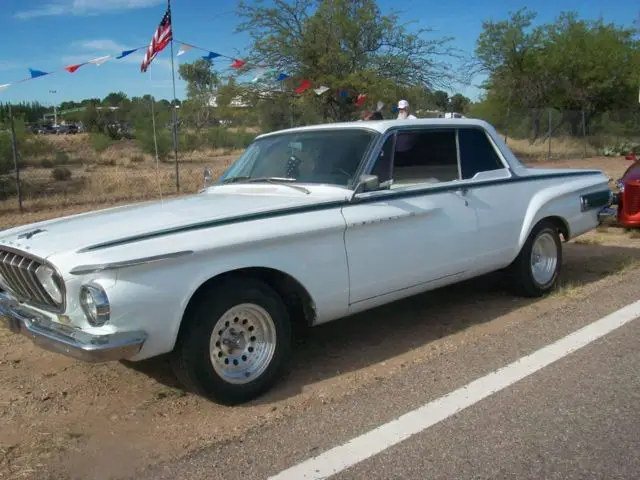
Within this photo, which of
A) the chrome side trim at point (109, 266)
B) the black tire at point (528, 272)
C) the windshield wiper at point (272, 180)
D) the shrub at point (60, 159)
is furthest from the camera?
the shrub at point (60, 159)

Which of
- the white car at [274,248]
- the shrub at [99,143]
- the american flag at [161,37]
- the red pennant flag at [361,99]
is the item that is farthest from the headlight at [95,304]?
the shrub at [99,143]

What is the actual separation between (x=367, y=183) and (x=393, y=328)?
1.51 m

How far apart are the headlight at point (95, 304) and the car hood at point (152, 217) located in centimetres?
25

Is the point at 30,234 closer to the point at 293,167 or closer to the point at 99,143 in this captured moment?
the point at 293,167

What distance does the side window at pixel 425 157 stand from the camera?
5027 millimetres

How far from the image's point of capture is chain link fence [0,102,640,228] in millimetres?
14617

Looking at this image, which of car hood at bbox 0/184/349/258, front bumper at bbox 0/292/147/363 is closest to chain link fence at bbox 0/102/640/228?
car hood at bbox 0/184/349/258

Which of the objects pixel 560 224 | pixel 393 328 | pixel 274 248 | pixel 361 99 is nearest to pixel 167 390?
pixel 274 248

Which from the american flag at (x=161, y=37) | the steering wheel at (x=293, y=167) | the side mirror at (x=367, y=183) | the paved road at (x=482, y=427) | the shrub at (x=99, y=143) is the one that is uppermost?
the american flag at (x=161, y=37)

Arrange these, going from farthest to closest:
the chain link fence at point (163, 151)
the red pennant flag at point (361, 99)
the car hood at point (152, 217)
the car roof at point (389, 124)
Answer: the red pennant flag at point (361, 99), the chain link fence at point (163, 151), the car roof at point (389, 124), the car hood at point (152, 217)

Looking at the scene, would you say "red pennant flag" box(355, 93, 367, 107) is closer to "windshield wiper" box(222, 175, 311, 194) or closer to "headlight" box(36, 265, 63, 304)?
"windshield wiper" box(222, 175, 311, 194)

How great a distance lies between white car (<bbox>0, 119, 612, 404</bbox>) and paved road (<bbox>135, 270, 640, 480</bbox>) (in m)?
0.59

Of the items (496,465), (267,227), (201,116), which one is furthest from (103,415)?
(201,116)

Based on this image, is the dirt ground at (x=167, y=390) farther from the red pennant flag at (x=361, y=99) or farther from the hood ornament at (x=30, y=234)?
the red pennant flag at (x=361, y=99)
